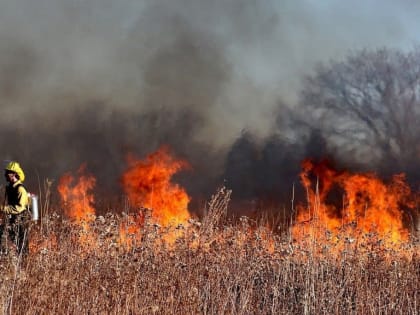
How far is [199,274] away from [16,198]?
14.7 ft

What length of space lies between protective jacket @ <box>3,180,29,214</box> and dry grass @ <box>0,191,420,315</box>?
166 cm

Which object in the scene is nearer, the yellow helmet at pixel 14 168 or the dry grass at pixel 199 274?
the dry grass at pixel 199 274

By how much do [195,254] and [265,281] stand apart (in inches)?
59.4

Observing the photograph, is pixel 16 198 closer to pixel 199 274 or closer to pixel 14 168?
pixel 14 168

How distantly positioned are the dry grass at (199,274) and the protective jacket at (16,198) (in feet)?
5.44

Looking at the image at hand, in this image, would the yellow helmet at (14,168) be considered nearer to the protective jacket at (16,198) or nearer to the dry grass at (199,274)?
the protective jacket at (16,198)

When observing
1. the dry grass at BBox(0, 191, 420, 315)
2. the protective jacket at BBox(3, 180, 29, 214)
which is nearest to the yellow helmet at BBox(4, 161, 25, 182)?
the protective jacket at BBox(3, 180, 29, 214)

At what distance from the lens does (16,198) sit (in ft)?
36.3

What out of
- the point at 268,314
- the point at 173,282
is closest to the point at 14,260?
the point at 173,282

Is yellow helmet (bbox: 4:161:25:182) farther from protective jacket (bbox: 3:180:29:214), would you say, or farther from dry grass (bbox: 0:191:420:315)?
dry grass (bbox: 0:191:420:315)

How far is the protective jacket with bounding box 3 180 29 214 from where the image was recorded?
35.4 feet

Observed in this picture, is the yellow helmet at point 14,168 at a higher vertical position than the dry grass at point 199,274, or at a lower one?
higher

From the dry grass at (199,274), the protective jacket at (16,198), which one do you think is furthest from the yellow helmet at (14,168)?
the dry grass at (199,274)

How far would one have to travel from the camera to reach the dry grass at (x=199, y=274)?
8.02 meters
